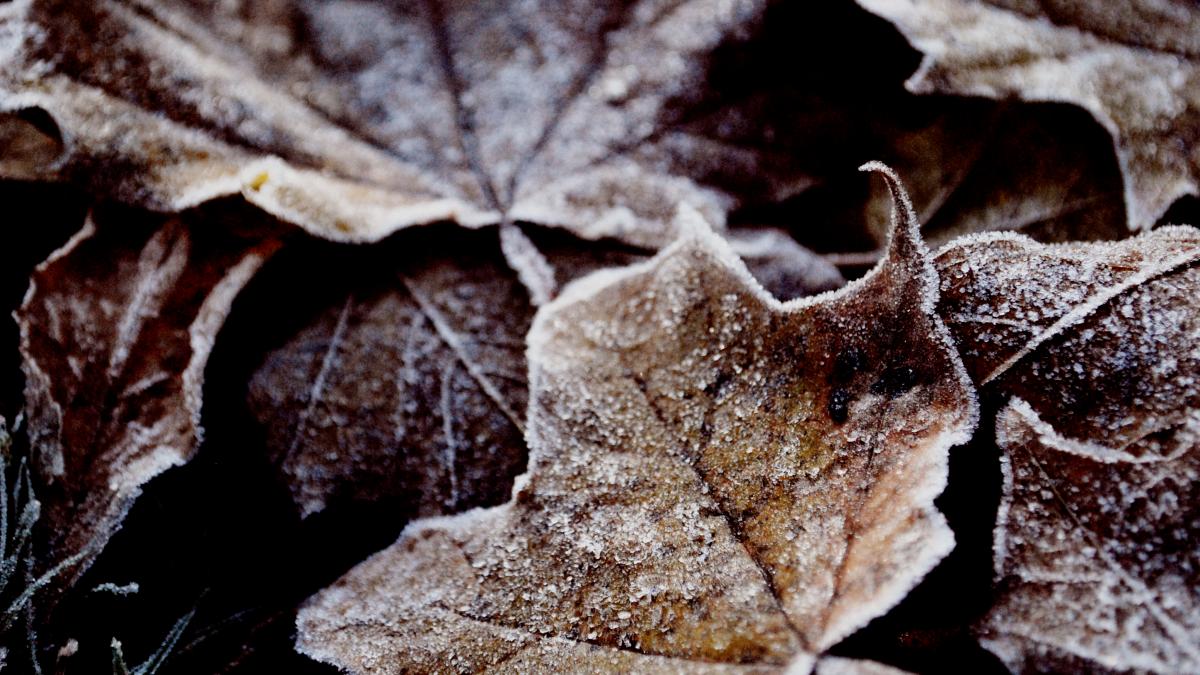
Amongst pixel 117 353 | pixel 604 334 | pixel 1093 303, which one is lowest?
pixel 1093 303

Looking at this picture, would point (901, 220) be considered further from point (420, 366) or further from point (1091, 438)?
point (420, 366)

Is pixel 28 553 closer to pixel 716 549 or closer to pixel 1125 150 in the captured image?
pixel 716 549

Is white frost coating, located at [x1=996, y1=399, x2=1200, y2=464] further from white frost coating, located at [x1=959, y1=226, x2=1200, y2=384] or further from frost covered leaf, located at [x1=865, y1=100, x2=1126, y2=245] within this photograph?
frost covered leaf, located at [x1=865, y1=100, x2=1126, y2=245]

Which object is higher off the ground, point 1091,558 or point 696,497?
point 696,497

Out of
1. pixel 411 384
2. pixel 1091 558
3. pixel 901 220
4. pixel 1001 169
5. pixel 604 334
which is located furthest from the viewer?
pixel 1001 169

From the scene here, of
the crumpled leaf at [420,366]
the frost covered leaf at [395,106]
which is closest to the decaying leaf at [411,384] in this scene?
the crumpled leaf at [420,366]

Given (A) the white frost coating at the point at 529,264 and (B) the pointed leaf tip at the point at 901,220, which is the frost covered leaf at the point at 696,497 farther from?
(A) the white frost coating at the point at 529,264

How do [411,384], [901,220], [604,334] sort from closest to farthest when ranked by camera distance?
[901,220], [604,334], [411,384]

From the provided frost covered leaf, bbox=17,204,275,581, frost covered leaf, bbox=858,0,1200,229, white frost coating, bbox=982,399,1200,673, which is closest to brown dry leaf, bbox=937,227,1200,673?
white frost coating, bbox=982,399,1200,673

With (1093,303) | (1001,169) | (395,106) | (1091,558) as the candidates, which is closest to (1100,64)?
(1001,169)
